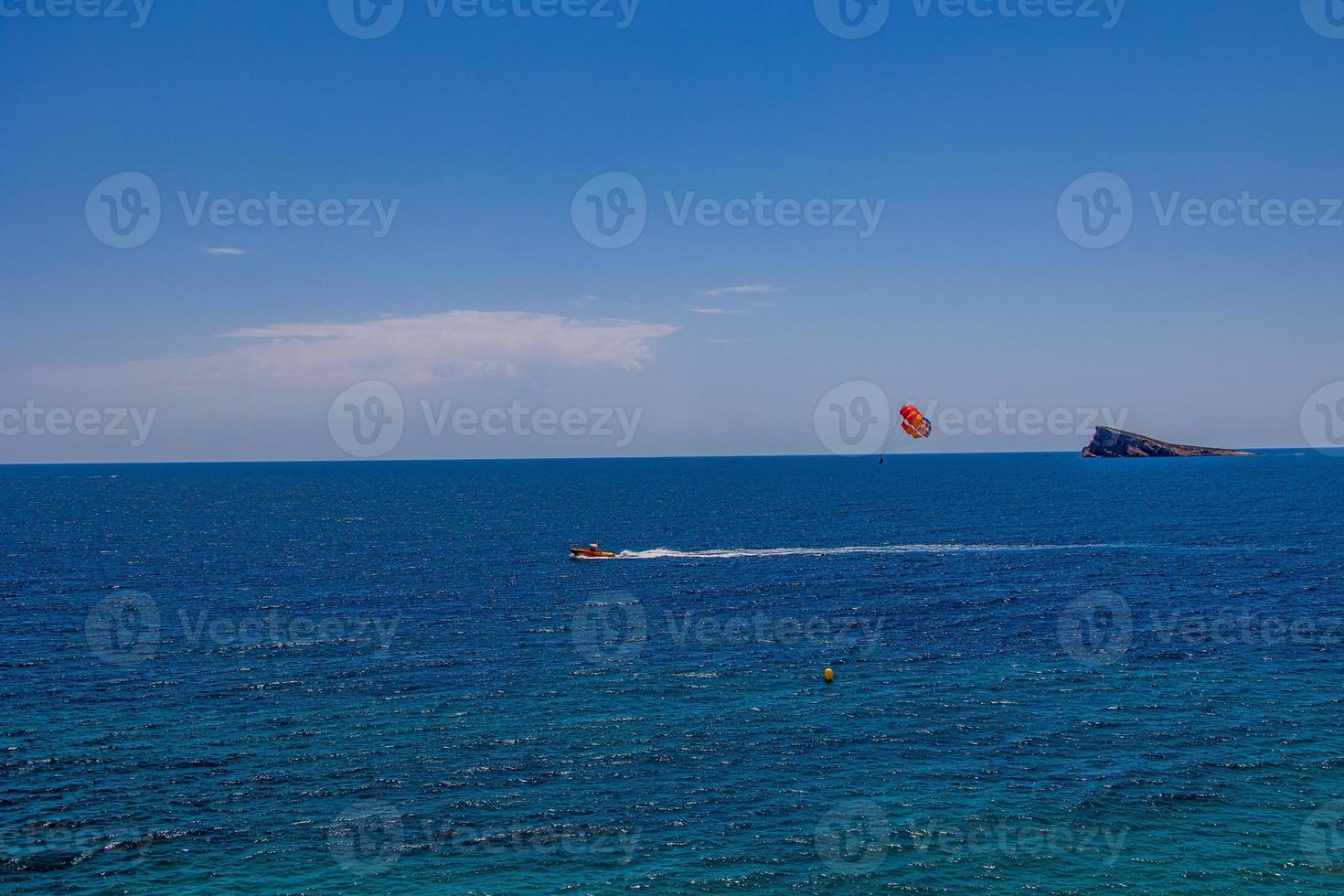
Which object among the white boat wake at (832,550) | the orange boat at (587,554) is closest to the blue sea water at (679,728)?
the orange boat at (587,554)

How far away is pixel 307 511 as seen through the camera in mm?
181375

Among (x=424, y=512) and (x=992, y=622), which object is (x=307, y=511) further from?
(x=992, y=622)

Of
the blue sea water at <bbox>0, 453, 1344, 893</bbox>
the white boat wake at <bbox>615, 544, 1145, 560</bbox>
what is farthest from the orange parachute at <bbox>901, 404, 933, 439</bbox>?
the white boat wake at <bbox>615, 544, 1145, 560</bbox>

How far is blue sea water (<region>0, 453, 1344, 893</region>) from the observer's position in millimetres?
33531

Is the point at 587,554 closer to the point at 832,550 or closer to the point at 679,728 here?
the point at 832,550

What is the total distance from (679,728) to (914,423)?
33.7m

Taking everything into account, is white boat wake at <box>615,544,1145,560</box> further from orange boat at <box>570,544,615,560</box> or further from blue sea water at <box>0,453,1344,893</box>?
blue sea water at <box>0,453,1344,893</box>

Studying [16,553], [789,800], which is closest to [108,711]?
[789,800]

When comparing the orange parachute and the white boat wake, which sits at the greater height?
the orange parachute

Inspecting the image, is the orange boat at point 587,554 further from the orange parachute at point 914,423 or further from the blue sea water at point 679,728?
the orange parachute at point 914,423

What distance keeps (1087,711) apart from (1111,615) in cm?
2541

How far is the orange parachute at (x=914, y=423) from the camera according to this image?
66.4 meters

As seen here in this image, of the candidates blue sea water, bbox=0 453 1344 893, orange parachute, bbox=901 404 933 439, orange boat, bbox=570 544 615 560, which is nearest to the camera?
blue sea water, bbox=0 453 1344 893

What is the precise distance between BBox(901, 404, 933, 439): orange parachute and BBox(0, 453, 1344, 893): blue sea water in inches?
625
